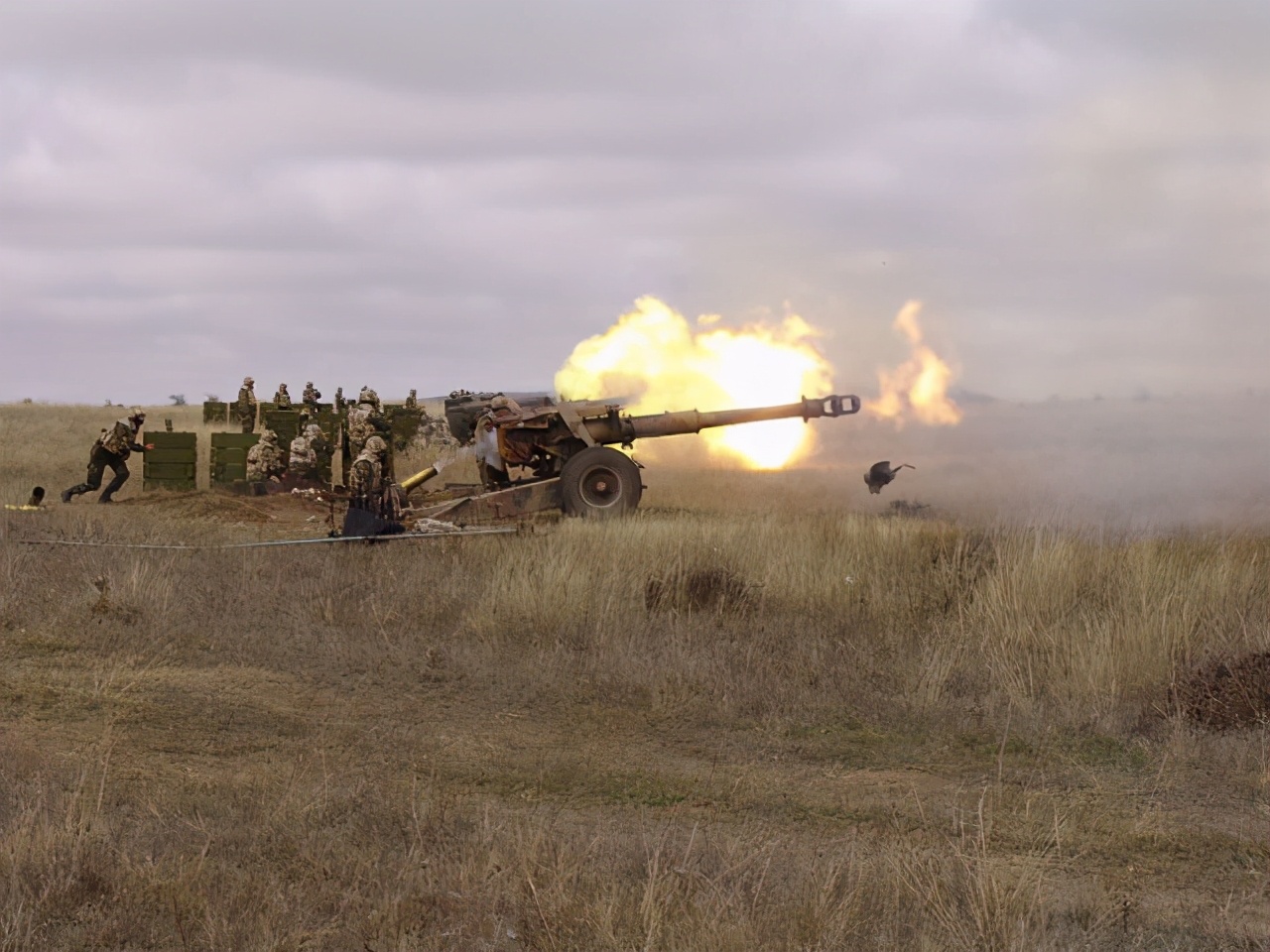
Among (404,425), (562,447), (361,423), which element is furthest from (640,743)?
(404,425)

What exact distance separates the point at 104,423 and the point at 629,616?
37179 mm

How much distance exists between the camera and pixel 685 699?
28.7 feet

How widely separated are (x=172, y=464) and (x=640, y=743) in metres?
15.8

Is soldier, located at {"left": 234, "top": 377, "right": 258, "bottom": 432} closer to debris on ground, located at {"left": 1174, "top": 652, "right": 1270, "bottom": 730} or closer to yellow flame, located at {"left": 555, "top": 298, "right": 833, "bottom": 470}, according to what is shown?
yellow flame, located at {"left": 555, "top": 298, "right": 833, "bottom": 470}

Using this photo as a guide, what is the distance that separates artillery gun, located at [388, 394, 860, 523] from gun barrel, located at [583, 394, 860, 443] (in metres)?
0.01

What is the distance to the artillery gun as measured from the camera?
16797 millimetres

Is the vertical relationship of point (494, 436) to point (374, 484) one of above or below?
above

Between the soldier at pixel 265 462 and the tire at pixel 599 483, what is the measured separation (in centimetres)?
640

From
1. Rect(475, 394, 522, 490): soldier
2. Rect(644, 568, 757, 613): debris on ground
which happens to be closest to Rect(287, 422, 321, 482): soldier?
Rect(475, 394, 522, 490): soldier

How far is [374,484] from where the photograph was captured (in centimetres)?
1551

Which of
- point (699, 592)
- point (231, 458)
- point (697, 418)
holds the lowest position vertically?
point (699, 592)

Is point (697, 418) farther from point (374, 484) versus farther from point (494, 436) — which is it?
point (374, 484)

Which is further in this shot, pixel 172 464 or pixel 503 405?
pixel 172 464

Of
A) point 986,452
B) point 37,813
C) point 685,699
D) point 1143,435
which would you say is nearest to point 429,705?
point 685,699
